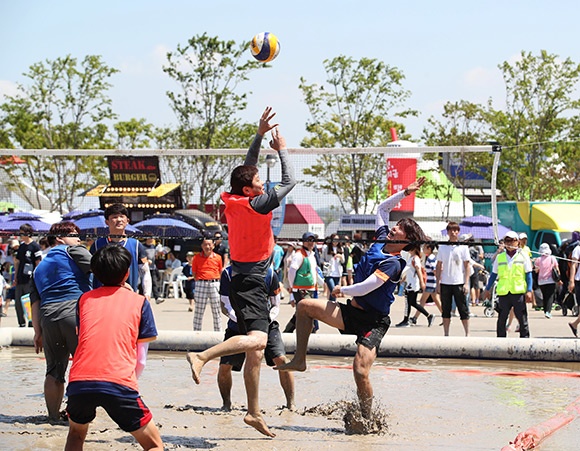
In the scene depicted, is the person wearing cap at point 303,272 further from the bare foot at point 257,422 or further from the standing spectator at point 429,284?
the bare foot at point 257,422

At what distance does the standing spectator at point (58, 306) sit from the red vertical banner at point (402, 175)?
896 cm

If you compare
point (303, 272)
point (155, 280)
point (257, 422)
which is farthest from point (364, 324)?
point (155, 280)

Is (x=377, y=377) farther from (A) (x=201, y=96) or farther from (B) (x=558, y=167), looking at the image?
(B) (x=558, y=167)

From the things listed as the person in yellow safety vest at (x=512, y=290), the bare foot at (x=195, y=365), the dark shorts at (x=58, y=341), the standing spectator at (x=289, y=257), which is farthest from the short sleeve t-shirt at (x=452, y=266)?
the bare foot at (x=195, y=365)

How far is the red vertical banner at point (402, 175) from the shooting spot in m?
16.2

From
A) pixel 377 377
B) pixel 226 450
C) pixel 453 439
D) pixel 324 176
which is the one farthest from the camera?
pixel 324 176

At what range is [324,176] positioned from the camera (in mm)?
13672

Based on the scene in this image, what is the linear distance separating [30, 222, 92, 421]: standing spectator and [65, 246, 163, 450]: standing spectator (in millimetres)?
2212

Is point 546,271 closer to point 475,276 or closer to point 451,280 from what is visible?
point 475,276

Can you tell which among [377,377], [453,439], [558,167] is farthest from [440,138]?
[453,439]

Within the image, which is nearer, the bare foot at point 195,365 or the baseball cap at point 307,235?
the bare foot at point 195,365

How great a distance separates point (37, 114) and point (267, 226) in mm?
31483

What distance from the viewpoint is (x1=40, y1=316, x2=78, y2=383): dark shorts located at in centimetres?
757

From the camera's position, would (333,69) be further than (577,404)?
Yes
